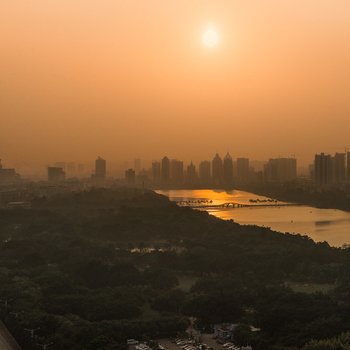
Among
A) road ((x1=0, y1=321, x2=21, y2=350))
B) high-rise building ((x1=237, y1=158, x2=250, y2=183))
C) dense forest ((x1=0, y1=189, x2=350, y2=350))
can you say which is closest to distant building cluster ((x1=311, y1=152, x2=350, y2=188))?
high-rise building ((x1=237, y1=158, x2=250, y2=183))

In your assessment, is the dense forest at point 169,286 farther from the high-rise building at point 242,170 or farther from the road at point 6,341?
the high-rise building at point 242,170

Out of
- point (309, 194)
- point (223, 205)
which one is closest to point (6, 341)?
point (223, 205)

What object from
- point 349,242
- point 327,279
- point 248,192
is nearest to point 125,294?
point 327,279

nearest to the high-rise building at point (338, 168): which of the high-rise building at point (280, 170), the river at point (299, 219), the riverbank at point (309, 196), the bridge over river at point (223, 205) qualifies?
the riverbank at point (309, 196)

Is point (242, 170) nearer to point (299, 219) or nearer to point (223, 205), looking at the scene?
point (223, 205)

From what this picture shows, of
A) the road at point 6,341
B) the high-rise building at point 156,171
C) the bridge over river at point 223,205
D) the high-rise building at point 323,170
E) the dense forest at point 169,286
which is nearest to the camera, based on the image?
the road at point 6,341
